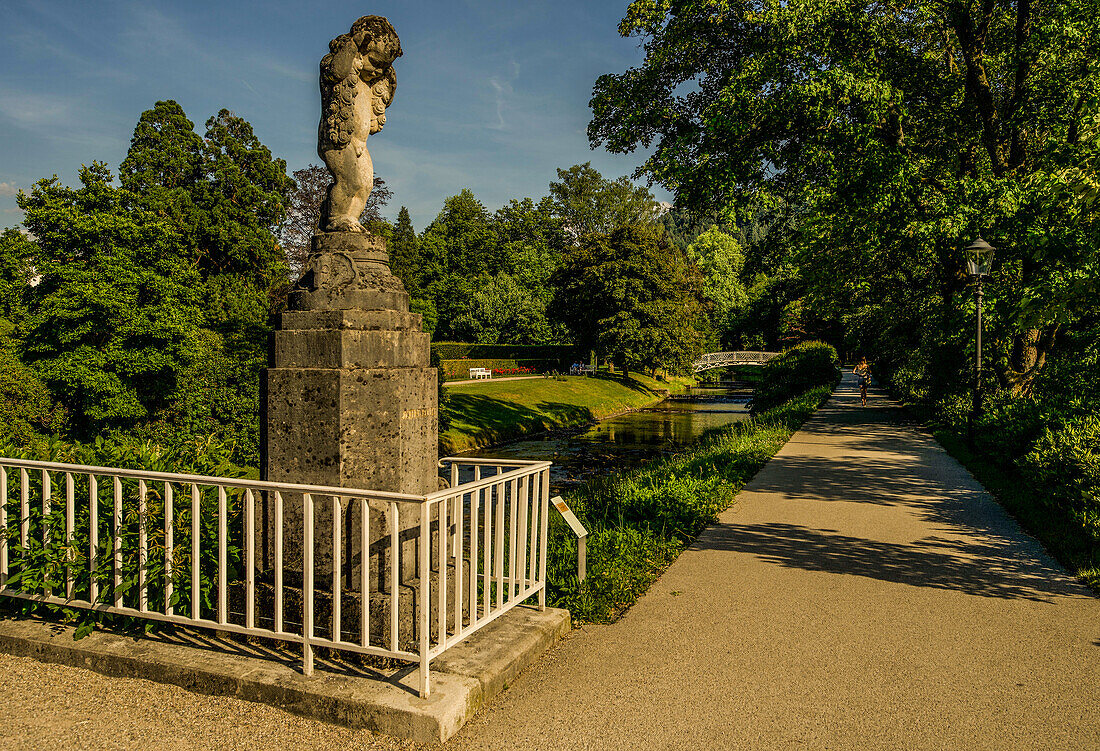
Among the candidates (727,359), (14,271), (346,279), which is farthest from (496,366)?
(346,279)

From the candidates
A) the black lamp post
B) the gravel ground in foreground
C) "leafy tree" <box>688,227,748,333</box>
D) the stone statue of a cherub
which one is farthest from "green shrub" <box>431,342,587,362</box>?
the gravel ground in foreground

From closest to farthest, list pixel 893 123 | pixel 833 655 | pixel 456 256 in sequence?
pixel 833 655 < pixel 893 123 < pixel 456 256

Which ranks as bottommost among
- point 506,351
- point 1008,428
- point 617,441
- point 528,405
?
point 617,441

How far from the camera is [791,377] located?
109ft

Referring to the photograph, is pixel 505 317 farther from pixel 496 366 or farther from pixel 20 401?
pixel 20 401

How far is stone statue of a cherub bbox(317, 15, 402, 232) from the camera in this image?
445 cm

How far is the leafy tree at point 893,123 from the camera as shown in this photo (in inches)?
516

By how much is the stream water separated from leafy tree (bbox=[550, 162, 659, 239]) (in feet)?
113

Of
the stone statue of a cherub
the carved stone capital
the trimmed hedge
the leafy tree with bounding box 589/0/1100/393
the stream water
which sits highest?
the leafy tree with bounding box 589/0/1100/393

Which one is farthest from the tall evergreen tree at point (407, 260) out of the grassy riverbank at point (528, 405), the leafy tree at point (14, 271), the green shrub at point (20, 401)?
the green shrub at point (20, 401)

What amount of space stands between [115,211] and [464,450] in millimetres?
15623

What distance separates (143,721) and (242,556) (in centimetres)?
104

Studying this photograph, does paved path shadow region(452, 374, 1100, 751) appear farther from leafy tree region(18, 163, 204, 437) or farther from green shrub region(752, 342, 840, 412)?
green shrub region(752, 342, 840, 412)

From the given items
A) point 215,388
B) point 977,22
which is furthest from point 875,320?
point 215,388
